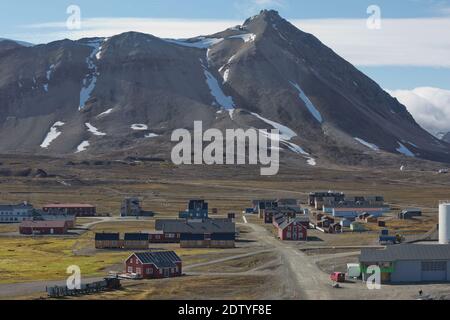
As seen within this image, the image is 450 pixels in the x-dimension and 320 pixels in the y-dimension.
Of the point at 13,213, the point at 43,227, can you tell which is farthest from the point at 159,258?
the point at 13,213

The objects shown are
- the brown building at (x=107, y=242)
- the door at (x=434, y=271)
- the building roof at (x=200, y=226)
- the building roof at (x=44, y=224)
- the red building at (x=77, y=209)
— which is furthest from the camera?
the red building at (x=77, y=209)

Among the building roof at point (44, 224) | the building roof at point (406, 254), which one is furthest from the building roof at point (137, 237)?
the building roof at point (406, 254)

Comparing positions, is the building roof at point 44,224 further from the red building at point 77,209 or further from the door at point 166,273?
the door at point 166,273

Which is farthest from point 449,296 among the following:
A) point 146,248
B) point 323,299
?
point 146,248

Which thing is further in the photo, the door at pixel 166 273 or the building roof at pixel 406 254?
the door at pixel 166 273

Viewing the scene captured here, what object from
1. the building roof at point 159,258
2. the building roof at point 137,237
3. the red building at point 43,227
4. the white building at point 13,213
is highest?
the white building at point 13,213

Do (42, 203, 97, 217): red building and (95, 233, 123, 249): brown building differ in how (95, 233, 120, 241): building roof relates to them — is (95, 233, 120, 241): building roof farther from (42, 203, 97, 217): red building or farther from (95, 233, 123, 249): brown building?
(42, 203, 97, 217): red building

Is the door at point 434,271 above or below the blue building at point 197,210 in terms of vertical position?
below

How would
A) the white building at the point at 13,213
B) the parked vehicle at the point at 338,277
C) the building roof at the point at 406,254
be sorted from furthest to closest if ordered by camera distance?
the white building at the point at 13,213, the building roof at the point at 406,254, the parked vehicle at the point at 338,277
